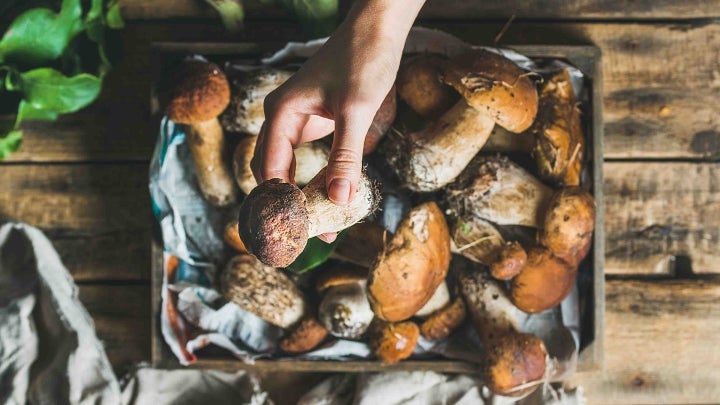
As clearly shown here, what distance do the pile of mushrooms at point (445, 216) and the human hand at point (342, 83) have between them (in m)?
0.28

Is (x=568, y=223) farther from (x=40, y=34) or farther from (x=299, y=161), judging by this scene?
(x=40, y=34)

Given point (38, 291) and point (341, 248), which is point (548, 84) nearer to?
point (341, 248)

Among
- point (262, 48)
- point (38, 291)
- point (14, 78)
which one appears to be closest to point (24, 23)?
point (14, 78)

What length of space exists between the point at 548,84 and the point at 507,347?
674mm

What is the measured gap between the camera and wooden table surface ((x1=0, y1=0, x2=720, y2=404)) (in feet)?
6.21

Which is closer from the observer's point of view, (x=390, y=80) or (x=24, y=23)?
(x=390, y=80)

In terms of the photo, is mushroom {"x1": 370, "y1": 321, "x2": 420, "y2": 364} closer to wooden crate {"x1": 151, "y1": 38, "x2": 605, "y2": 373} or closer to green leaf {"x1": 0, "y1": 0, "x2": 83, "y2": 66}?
wooden crate {"x1": 151, "y1": 38, "x2": 605, "y2": 373}

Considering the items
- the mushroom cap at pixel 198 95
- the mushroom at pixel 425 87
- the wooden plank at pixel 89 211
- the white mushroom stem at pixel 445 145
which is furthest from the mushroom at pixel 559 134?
the wooden plank at pixel 89 211

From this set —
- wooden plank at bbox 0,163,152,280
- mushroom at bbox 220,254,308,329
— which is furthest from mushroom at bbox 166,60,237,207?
wooden plank at bbox 0,163,152,280

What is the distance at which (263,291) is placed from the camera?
1.73m

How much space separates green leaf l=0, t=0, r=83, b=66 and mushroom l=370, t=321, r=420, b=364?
112 cm

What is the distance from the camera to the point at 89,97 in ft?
5.97

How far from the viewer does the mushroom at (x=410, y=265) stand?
4.95ft

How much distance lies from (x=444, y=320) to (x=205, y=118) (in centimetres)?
81
